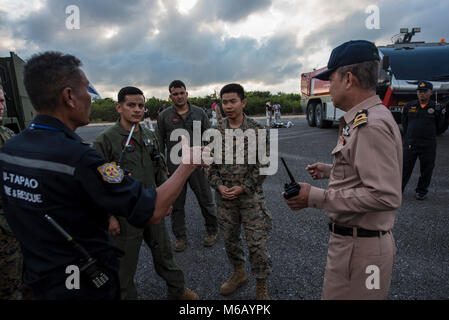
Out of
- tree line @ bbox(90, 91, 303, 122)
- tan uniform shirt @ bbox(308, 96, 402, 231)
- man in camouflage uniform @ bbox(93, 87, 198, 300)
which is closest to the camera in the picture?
tan uniform shirt @ bbox(308, 96, 402, 231)

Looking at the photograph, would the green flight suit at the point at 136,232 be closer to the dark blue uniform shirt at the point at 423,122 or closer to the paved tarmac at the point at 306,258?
the paved tarmac at the point at 306,258

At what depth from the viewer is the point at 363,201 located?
4.08 feet

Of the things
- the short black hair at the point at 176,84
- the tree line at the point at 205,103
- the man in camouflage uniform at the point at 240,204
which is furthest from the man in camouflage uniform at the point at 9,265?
the tree line at the point at 205,103

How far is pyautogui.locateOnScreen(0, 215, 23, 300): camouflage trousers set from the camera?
186 cm

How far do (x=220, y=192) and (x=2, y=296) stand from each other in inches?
71.5

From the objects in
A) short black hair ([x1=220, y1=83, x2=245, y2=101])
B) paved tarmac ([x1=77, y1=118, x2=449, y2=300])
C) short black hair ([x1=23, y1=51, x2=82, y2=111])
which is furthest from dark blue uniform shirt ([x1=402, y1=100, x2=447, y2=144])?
short black hair ([x1=23, y1=51, x2=82, y2=111])

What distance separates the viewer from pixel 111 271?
1.28 metres

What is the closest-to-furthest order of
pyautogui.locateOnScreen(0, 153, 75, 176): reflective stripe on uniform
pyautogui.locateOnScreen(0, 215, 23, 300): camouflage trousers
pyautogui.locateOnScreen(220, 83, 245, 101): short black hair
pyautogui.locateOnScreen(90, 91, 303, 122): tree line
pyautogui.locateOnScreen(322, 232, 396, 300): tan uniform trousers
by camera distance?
pyautogui.locateOnScreen(0, 153, 75, 176): reflective stripe on uniform, pyautogui.locateOnScreen(322, 232, 396, 300): tan uniform trousers, pyautogui.locateOnScreen(0, 215, 23, 300): camouflage trousers, pyautogui.locateOnScreen(220, 83, 245, 101): short black hair, pyautogui.locateOnScreen(90, 91, 303, 122): tree line

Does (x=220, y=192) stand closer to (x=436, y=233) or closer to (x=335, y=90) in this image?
(x=335, y=90)

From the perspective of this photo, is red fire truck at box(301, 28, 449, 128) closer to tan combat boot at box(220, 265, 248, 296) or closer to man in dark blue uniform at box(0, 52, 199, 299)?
tan combat boot at box(220, 265, 248, 296)

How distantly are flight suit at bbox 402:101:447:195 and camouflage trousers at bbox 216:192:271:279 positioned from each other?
3541 millimetres

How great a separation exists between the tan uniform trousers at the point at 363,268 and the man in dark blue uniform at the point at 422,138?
12.9 ft

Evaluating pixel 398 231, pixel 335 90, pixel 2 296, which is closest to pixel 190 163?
pixel 335 90

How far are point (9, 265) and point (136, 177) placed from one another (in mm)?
1082
